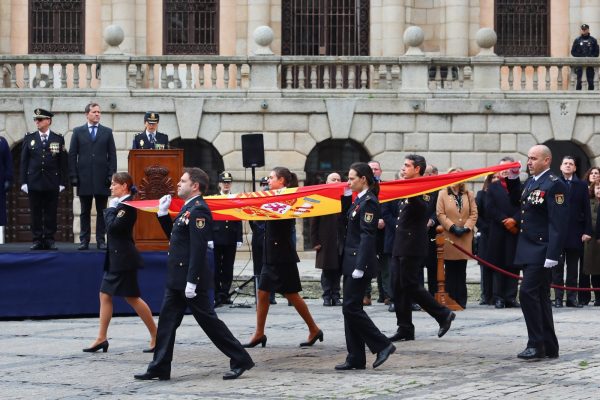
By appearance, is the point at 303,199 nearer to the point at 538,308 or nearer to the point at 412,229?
the point at 412,229

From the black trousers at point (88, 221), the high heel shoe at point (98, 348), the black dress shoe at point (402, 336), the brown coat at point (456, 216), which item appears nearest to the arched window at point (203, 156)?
the black trousers at point (88, 221)

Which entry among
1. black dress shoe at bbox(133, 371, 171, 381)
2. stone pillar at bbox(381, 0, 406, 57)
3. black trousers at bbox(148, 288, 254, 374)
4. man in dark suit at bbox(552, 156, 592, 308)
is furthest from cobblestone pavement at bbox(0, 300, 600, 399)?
stone pillar at bbox(381, 0, 406, 57)

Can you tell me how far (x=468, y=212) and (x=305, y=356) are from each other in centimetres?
679

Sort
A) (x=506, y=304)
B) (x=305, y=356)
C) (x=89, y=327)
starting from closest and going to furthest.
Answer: (x=305, y=356)
(x=89, y=327)
(x=506, y=304)

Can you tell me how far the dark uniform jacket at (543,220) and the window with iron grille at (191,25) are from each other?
2131 cm

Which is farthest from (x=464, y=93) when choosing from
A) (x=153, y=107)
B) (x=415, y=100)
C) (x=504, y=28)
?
(x=153, y=107)

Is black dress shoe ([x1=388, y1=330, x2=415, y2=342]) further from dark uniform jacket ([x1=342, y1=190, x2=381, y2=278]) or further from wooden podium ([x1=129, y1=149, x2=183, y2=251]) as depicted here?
wooden podium ([x1=129, y1=149, x2=183, y2=251])

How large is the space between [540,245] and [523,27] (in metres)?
22.0

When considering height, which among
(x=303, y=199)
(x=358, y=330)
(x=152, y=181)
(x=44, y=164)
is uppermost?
(x=44, y=164)

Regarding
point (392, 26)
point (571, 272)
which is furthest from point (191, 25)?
point (571, 272)

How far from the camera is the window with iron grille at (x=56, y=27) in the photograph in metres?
37.4

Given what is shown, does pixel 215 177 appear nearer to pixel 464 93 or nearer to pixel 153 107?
pixel 153 107

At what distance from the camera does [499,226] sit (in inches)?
909

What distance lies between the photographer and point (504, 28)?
3778 cm
